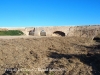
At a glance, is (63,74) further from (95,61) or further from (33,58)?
(33,58)

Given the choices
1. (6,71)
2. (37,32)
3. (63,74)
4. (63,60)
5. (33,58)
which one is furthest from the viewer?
(37,32)

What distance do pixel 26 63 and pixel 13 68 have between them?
533mm

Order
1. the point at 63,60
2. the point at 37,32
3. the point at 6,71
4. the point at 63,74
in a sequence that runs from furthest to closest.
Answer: the point at 37,32
the point at 63,60
the point at 6,71
the point at 63,74

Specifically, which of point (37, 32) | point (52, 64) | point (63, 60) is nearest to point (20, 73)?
point (52, 64)

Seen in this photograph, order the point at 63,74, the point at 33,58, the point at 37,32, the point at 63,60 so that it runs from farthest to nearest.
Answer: the point at 37,32
the point at 33,58
the point at 63,60
the point at 63,74

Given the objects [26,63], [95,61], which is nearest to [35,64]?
[26,63]

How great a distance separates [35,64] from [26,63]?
0.35 metres

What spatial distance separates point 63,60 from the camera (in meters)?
6.84

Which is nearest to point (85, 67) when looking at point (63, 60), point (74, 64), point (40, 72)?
point (74, 64)

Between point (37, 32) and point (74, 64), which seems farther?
point (37, 32)

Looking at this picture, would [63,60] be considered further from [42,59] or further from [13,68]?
[13,68]

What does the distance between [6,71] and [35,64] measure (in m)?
0.97

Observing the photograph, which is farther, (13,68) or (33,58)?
(33,58)

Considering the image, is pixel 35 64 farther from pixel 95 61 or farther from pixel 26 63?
pixel 95 61
